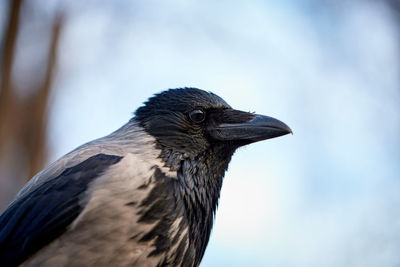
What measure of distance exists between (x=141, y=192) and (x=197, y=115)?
2.82ft

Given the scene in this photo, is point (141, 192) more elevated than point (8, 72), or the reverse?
point (8, 72)

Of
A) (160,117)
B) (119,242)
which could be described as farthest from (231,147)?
(119,242)

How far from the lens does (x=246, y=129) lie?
4.22 meters

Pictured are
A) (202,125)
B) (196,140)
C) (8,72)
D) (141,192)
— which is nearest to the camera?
(141,192)

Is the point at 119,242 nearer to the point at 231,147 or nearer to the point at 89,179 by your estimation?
the point at 89,179

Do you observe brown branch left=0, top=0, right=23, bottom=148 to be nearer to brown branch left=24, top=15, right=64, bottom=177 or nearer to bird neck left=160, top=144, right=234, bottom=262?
brown branch left=24, top=15, right=64, bottom=177

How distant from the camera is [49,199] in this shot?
12.0ft

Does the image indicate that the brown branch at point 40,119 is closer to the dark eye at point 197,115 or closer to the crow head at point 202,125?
the crow head at point 202,125

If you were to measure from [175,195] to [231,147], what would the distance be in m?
0.69

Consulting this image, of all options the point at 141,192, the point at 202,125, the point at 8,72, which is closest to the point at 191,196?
the point at 141,192

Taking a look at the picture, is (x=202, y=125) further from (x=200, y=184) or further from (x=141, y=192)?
(x=141, y=192)

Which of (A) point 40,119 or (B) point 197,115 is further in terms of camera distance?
(A) point 40,119

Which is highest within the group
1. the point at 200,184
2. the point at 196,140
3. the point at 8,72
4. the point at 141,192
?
the point at 8,72

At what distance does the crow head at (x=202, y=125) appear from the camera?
408cm
